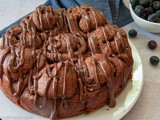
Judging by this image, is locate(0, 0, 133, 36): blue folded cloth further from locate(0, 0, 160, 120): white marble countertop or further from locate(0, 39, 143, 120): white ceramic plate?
locate(0, 39, 143, 120): white ceramic plate

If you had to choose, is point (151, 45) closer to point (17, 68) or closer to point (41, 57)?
point (41, 57)

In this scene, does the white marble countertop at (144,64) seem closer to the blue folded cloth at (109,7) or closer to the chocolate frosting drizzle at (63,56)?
the blue folded cloth at (109,7)

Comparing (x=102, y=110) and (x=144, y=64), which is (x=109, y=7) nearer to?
(x=144, y=64)

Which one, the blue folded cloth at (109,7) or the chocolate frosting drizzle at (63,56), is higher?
the chocolate frosting drizzle at (63,56)

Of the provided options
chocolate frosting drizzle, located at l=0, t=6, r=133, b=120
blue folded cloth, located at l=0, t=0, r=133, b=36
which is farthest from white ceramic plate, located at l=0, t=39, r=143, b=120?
blue folded cloth, located at l=0, t=0, r=133, b=36

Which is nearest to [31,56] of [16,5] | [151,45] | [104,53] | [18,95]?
[18,95]

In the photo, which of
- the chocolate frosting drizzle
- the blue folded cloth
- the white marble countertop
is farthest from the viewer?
the blue folded cloth

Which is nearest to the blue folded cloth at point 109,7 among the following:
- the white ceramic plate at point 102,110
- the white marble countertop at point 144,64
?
the white marble countertop at point 144,64
